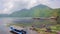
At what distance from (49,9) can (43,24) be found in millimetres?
172

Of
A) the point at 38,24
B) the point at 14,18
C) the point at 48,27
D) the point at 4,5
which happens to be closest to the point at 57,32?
the point at 48,27

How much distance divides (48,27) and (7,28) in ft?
1.38

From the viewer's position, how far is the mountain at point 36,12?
1.23 m

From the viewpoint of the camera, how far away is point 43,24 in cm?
122

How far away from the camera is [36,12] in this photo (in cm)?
125

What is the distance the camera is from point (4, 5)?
4.09ft

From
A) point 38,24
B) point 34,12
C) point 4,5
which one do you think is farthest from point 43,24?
point 4,5

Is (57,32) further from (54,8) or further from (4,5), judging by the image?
(4,5)

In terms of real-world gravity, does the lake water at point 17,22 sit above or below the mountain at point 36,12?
below

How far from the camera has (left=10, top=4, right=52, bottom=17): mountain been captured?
1.23 m

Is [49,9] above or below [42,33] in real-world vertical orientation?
above

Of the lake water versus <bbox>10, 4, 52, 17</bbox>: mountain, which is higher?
<bbox>10, 4, 52, 17</bbox>: mountain

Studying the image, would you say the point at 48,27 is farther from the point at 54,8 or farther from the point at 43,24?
the point at 54,8

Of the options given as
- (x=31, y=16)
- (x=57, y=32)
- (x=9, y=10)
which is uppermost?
(x=9, y=10)
